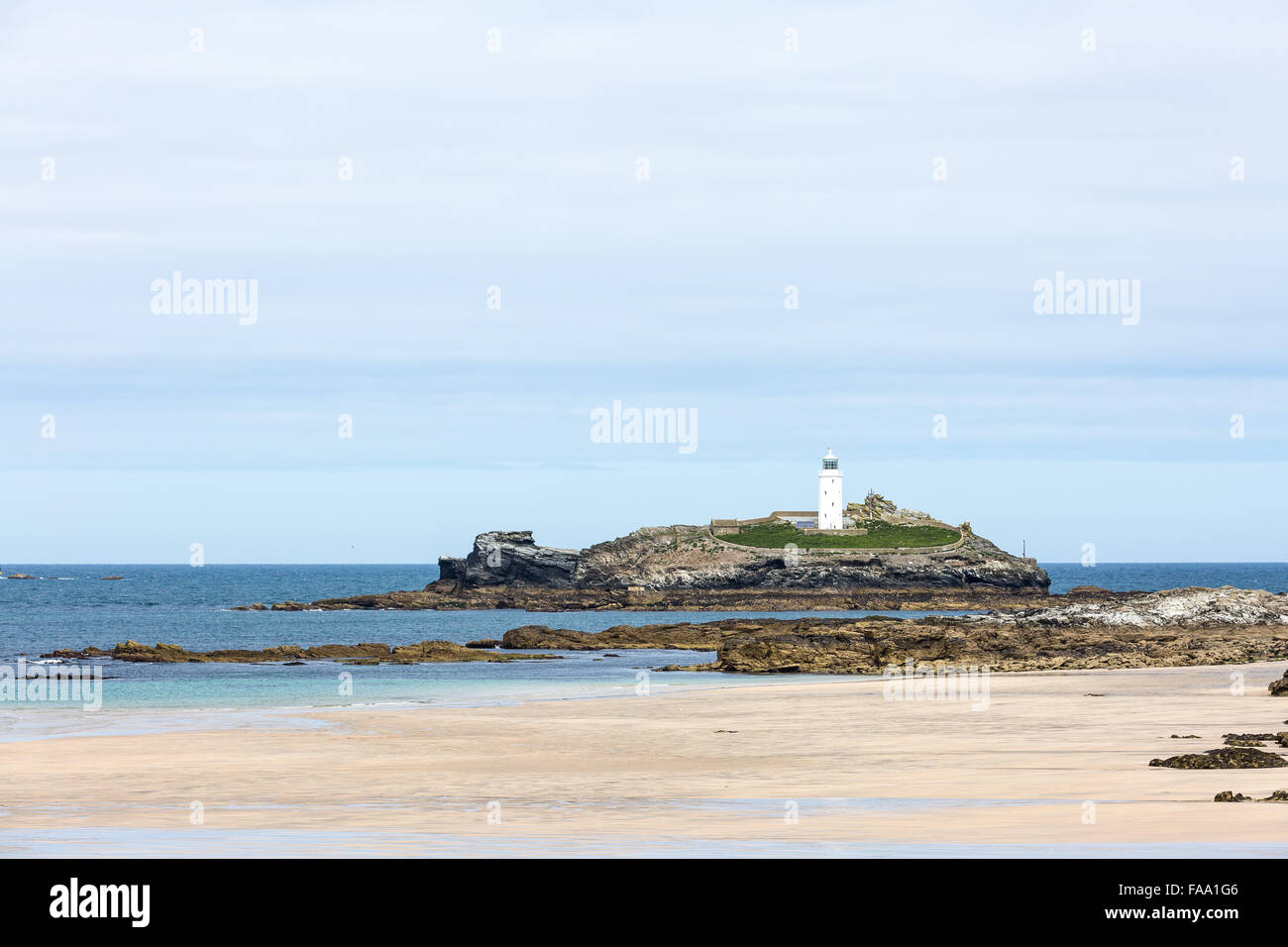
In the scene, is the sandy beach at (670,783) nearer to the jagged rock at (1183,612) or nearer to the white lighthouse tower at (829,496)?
the jagged rock at (1183,612)

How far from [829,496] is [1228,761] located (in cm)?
12886

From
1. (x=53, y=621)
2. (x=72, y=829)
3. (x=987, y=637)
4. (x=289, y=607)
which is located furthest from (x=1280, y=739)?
(x=289, y=607)

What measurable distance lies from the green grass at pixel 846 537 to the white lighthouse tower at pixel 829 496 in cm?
312

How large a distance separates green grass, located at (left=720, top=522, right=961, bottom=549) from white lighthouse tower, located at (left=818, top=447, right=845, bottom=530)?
3124 mm

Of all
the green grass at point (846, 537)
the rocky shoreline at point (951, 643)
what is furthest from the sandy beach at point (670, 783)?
the green grass at point (846, 537)

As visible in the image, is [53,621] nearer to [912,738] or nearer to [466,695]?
[466,695]

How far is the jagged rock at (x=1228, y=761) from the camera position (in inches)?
813

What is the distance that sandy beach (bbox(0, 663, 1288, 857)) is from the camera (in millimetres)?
15414

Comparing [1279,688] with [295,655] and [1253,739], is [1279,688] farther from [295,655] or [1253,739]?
[295,655]

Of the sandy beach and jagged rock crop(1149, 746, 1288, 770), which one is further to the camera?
jagged rock crop(1149, 746, 1288, 770)

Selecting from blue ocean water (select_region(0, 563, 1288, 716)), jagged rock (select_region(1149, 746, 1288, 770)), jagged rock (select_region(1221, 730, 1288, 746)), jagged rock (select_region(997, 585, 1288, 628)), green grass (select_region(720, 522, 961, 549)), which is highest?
green grass (select_region(720, 522, 961, 549))

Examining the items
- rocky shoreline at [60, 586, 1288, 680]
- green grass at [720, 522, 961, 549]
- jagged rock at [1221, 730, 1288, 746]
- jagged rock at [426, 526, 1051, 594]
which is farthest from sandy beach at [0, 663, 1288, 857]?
green grass at [720, 522, 961, 549]

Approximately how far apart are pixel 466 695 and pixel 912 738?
18889 millimetres

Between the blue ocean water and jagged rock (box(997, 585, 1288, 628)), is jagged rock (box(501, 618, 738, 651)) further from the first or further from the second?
jagged rock (box(997, 585, 1288, 628))
